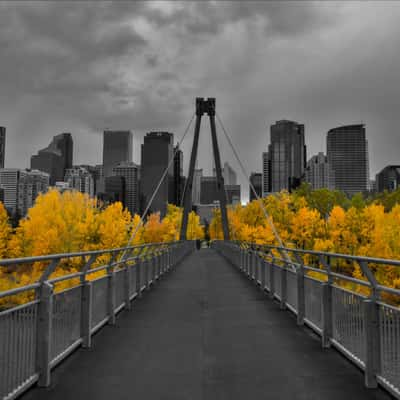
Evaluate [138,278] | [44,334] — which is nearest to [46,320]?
[44,334]

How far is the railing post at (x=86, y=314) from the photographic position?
6.32 metres

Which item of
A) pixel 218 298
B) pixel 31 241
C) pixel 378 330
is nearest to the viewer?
pixel 378 330

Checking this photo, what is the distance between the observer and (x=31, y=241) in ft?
138

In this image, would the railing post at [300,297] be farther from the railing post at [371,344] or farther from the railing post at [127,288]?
the railing post at [127,288]

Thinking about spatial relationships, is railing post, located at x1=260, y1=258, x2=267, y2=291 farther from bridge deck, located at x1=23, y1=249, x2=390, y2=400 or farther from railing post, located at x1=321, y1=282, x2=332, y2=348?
railing post, located at x1=321, y1=282, x2=332, y2=348

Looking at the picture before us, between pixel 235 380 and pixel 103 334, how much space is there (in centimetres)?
310

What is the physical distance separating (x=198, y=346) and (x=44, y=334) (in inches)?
91.7

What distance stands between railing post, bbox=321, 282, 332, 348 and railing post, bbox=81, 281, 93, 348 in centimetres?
324

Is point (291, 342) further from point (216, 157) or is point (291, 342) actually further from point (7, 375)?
point (216, 157)

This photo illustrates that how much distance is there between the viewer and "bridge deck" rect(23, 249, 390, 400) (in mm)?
4438

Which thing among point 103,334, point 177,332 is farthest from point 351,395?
point 103,334

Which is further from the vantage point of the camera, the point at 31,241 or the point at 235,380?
the point at 31,241

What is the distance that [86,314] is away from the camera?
6352 mm

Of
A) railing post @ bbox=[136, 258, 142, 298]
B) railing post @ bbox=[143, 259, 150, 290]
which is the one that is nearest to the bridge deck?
railing post @ bbox=[136, 258, 142, 298]
